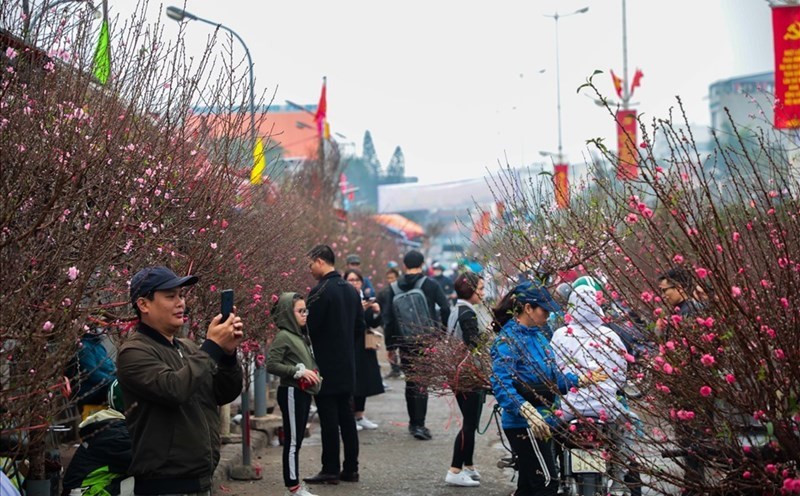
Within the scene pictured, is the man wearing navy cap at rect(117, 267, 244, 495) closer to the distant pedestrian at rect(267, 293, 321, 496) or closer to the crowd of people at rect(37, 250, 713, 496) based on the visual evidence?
the crowd of people at rect(37, 250, 713, 496)

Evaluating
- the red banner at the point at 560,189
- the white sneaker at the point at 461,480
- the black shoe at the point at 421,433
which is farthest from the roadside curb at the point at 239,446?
the red banner at the point at 560,189

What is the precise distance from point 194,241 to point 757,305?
4.58 m

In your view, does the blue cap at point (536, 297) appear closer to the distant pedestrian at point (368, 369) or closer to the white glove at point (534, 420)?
the white glove at point (534, 420)

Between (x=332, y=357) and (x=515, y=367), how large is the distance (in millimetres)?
3277

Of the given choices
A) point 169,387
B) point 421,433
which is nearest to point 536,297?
point 169,387

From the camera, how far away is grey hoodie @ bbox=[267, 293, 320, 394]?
31.7 ft

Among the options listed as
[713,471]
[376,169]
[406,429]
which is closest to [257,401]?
[406,429]

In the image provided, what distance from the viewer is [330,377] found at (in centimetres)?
1038

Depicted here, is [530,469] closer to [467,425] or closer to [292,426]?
[292,426]

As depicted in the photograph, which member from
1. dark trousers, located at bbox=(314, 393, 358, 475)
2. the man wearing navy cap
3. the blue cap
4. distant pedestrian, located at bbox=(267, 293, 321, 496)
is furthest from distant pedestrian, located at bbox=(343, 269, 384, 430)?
the man wearing navy cap

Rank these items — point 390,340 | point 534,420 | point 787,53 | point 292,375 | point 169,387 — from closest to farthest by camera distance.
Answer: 1. point 169,387
2. point 534,420
3. point 292,375
4. point 390,340
5. point 787,53

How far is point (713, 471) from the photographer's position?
499cm

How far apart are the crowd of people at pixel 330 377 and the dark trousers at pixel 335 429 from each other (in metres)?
0.01

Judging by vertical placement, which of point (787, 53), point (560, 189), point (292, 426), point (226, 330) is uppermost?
point (787, 53)
